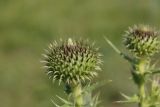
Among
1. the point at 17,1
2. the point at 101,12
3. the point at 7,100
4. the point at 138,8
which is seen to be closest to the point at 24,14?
the point at 17,1

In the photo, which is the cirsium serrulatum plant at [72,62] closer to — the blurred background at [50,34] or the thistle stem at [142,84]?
the thistle stem at [142,84]

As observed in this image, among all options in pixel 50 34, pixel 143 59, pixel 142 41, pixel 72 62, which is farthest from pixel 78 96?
pixel 50 34

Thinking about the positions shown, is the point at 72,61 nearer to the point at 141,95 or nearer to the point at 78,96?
the point at 78,96

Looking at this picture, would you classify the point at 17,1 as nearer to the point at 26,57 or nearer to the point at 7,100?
the point at 26,57

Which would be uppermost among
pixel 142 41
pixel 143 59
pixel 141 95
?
pixel 142 41

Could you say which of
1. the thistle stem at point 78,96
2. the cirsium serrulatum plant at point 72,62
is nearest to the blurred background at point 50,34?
the cirsium serrulatum plant at point 72,62

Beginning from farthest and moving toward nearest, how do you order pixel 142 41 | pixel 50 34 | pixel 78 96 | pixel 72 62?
1. pixel 50 34
2. pixel 142 41
3. pixel 72 62
4. pixel 78 96
